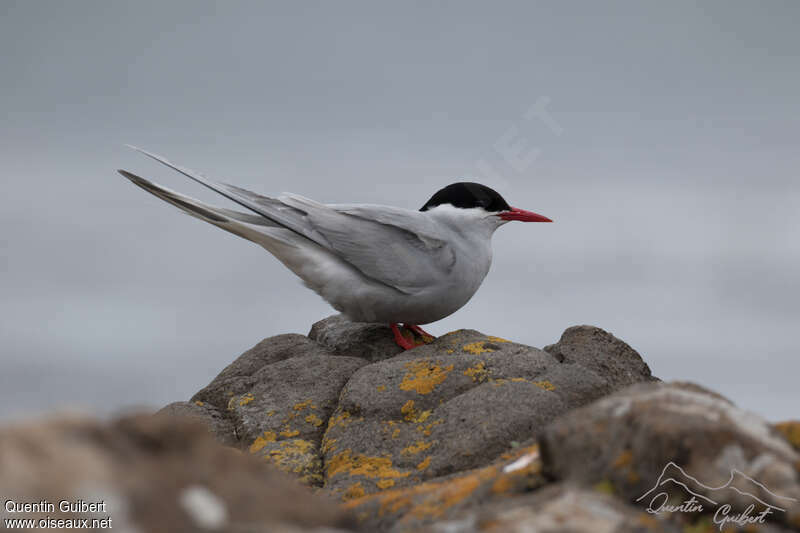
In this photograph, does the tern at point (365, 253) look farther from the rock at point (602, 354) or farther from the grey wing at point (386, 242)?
the rock at point (602, 354)

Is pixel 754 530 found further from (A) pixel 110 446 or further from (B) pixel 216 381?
(B) pixel 216 381

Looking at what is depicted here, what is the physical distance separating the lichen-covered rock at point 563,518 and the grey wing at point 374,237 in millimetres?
4526

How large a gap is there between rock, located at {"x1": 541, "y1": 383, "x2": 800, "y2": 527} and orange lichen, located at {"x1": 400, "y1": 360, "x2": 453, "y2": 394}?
273cm

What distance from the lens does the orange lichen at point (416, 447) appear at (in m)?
5.13

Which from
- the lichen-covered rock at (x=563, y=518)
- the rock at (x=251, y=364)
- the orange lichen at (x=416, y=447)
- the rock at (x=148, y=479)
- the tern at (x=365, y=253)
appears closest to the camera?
the rock at (x=148, y=479)

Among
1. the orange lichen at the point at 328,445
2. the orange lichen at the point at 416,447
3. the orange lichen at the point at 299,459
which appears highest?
the orange lichen at the point at 416,447

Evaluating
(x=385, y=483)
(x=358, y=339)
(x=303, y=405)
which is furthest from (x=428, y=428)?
(x=358, y=339)

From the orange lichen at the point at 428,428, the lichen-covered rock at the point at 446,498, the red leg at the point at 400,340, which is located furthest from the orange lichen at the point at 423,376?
the lichen-covered rock at the point at 446,498

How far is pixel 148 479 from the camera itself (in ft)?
7.29

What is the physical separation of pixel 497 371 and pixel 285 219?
93.4 inches

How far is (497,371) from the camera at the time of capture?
5824mm

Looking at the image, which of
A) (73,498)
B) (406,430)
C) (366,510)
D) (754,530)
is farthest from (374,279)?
(73,498)

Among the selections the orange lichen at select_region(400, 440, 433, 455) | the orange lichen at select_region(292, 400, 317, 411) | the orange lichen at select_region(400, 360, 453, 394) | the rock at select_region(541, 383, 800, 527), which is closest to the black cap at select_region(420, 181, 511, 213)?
the orange lichen at select_region(400, 360, 453, 394)

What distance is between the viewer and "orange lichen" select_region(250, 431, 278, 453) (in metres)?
5.82
